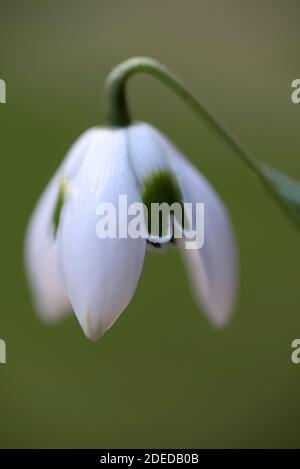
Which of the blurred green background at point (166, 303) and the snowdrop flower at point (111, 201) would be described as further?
the blurred green background at point (166, 303)

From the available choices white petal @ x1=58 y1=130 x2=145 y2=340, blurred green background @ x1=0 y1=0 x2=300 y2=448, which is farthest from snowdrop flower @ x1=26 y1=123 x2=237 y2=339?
blurred green background @ x1=0 y1=0 x2=300 y2=448

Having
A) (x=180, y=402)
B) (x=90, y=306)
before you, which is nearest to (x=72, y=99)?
(x=180, y=402)

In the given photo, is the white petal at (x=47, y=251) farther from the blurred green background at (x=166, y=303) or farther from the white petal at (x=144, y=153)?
the blurred green background at (x=166, y=303)

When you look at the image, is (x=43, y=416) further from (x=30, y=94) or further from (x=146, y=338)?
(x=30, y=94)

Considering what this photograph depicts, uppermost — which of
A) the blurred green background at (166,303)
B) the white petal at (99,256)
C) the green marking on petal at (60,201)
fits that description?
the blurred green background at (166,303)

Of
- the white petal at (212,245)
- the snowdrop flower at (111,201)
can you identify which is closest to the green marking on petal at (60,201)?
the snowdrop flower at (111,201)

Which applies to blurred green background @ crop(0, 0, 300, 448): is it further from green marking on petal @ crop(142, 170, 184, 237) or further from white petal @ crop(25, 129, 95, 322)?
green marking on petal @ crop(142, 170, 184, 237)

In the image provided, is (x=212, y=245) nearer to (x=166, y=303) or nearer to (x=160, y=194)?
(x=160, y=194)
